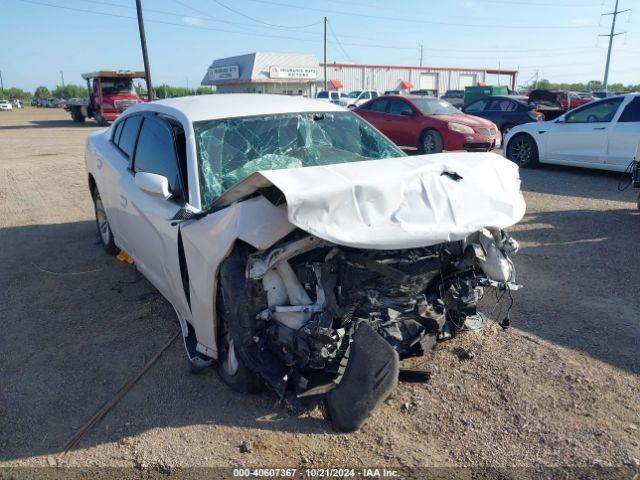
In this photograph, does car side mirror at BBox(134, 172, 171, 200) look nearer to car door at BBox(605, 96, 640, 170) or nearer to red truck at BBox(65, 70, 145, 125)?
car door at BBox(605, 96, 640, 170)

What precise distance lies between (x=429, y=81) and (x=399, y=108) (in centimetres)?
4657

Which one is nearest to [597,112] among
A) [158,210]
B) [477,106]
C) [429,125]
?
[429,125]

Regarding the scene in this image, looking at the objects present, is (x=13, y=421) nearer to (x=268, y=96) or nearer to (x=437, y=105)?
(x=268, y=96)

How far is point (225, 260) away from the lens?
288 centimetres

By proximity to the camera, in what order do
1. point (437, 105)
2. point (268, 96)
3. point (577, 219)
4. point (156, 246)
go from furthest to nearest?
point (437, 105), point (577, 219), point (268, 96), point (156, 246)

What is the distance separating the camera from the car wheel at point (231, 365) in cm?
303

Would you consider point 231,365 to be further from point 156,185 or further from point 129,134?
point 129,134

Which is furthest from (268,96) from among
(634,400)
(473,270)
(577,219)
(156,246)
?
(577,219)

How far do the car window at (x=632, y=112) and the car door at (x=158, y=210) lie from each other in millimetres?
8412

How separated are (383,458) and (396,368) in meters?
0.47

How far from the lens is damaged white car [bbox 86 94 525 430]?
2715mm

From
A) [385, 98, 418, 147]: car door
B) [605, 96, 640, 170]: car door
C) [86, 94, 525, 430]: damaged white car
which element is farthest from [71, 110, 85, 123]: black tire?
[86, 94, 525, 430]: damaged white car

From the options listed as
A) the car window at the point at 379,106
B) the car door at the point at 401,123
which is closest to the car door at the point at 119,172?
the car door at the point at 401,123

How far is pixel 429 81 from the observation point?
5619 centimetres
